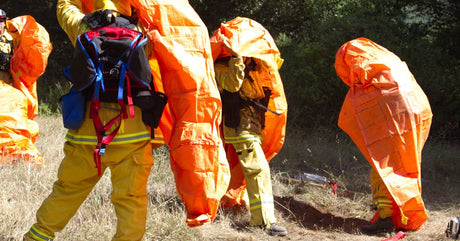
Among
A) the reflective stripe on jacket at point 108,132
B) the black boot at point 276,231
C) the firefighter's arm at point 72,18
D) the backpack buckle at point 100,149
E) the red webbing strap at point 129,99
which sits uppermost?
the firefighter's arm at point 72,18

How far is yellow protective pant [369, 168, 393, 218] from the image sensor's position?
5109 mm

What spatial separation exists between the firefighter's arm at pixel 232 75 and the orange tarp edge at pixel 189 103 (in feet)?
4.53

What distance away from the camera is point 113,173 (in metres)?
3.38

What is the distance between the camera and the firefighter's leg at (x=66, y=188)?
334 cm

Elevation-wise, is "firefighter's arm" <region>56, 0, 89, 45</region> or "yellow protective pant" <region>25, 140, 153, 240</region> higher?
"firefighter's arm" <region>56, 0, 89, 45</region>

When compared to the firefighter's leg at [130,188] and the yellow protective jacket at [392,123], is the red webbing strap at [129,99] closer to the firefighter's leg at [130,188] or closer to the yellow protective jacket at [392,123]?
the firefighter's leg at [130,188]

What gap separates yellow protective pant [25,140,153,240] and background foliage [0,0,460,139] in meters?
6.37

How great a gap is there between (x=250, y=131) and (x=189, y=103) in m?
1.91

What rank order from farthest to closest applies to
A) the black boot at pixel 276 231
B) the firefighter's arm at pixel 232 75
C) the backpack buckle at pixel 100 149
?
the black boot at pixel 276 231
the firefighter's arm at pixel 232 75
the backpack buckle at pixel 100 149

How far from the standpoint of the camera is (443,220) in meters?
5.84

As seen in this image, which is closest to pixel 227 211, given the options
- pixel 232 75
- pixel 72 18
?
pixel 232 75

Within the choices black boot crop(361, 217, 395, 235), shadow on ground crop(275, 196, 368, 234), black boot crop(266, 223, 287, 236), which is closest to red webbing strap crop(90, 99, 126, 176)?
black boot crop(266, 223, 287, 236)

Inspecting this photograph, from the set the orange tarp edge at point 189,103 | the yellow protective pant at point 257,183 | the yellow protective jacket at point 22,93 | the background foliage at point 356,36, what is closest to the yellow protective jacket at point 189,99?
the orange tarp edge at point 189,103

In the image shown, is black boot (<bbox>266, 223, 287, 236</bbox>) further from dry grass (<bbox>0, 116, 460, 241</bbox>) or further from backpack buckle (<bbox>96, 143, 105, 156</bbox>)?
backpack buckle (<bbox>96, 143, 105, 156</bbox>)
